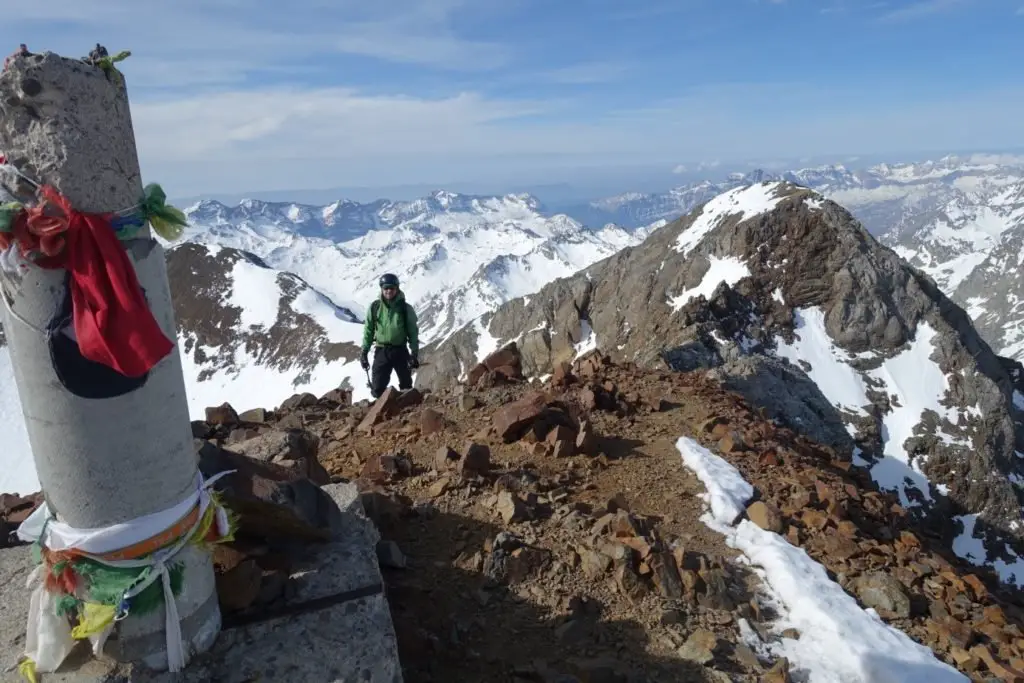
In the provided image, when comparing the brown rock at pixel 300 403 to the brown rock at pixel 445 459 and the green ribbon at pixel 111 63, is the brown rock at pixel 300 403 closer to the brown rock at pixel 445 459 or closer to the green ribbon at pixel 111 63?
the brown rock at pixel 445 459

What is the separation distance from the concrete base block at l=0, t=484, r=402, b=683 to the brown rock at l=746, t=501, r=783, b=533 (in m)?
4.82

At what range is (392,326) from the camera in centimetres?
1330

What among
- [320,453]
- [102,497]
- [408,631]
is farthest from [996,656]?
[320,453]

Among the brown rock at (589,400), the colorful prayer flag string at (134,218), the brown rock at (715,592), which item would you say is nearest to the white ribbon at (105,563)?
the colorful prayer flag string at (134,218)

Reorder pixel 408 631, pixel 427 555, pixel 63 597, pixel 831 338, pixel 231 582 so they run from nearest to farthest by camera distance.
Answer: pixel 63 597 → pixel 231 582 → pixel 408 631 → pixel 427 555 → pixel 831 338

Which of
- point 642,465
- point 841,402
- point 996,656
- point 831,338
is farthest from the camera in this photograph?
point 831,338

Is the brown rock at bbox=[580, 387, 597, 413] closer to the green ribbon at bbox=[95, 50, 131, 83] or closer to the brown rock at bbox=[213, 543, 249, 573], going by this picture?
the brown rock at bbox=[213, 543, 249, 573]

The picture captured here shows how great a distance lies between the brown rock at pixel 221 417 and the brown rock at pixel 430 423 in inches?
128

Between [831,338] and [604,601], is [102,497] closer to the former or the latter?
[604,601]

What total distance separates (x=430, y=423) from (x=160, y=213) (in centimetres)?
735

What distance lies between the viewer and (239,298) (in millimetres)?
107312

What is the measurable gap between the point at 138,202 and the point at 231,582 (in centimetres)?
256

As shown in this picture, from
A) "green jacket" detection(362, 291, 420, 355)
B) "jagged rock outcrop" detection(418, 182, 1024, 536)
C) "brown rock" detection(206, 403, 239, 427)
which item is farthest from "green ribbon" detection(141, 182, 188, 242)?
"jagged rock outcrop" detection(418, 182, 1024, 536)

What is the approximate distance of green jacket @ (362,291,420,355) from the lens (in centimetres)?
1325
